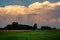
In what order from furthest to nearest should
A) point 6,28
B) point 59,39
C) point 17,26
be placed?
1. point 17,26
2. point 6,28
3. point 59,39

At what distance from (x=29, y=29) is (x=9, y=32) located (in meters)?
2.72

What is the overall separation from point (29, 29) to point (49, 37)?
13.4 ft

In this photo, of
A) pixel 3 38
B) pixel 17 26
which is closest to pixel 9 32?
pixel 17 26

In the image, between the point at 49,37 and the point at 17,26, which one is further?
the point at 17,26

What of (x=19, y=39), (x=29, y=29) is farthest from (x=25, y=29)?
(x=19, y=39)

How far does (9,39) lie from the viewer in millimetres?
24203

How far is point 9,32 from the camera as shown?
2805 centimetres

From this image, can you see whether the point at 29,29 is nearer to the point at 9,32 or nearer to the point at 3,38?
the point at 9,32

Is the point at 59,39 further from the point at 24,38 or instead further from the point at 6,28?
the point at 6,28

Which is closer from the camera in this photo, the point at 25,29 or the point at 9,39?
the point at 9,39

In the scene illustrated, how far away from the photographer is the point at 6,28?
26453 millimetres

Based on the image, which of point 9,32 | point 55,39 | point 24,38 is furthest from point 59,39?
point 9,32

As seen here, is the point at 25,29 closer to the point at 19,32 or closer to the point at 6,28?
the point at 19,32

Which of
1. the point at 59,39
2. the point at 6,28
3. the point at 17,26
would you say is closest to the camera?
the point at 59,39
